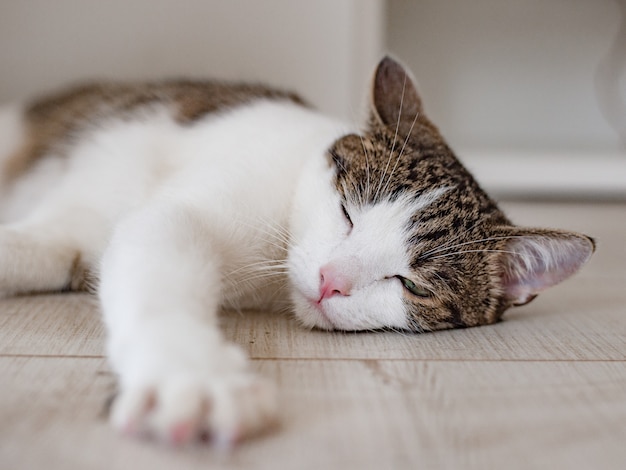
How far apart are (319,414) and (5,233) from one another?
3.19 ft

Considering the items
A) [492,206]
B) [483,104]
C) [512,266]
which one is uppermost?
[483,104]

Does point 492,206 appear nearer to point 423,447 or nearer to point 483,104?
point 423,447

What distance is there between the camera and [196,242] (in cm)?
132

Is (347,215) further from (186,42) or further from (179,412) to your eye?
(186,42)

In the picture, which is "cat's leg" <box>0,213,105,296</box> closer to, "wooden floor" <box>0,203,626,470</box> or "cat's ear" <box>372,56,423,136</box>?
"wooden floor" <box>0,203,626,470</box>

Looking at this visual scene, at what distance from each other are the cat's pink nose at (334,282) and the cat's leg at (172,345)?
211 mm

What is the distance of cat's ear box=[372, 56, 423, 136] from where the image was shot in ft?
5.55

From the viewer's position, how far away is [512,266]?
5.06 feet

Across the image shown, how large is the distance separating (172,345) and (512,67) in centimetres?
277

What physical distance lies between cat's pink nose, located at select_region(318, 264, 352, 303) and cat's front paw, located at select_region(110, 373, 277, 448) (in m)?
0.47

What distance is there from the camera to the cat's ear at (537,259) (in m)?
1.48

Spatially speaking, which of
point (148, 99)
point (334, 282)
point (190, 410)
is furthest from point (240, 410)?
point (148, 99)

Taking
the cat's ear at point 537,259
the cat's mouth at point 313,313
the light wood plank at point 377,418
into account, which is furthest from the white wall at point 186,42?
the light wood plank at point 377,418

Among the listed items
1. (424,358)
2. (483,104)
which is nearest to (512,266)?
(424,358)
